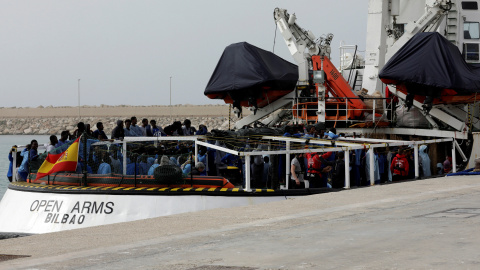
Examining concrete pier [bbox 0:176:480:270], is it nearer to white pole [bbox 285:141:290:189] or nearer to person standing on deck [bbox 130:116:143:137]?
white pole [bbox 285:141:290:189]

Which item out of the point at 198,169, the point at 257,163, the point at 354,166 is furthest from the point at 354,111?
the point at 198,169

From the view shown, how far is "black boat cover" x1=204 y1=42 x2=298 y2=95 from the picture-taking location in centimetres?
2022

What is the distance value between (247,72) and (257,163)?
5402 millimetres

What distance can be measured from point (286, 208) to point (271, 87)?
31.1ft

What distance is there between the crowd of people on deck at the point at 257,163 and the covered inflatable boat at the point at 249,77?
2.24 m

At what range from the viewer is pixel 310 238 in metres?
8.51

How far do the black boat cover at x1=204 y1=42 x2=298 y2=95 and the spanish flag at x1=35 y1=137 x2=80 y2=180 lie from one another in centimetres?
613

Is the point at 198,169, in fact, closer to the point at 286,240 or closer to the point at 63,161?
the point at 63,161

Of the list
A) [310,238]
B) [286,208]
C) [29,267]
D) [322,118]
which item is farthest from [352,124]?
[29,267]

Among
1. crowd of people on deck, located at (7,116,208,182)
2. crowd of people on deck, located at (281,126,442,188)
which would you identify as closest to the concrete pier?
crowd of people on deck, located at (281,126,442,188)

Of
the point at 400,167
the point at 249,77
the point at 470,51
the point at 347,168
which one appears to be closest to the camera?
the point at 347,168

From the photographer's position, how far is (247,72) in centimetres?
2033

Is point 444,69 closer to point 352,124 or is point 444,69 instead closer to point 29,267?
point 352,124

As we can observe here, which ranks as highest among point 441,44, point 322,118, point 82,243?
point 441,44
